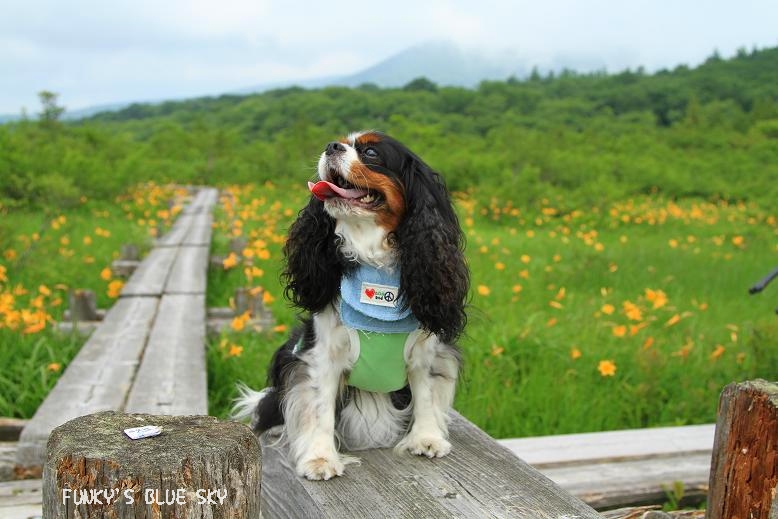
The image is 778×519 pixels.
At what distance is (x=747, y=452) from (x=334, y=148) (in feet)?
4.73

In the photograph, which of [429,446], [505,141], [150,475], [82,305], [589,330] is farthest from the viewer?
[505,141]

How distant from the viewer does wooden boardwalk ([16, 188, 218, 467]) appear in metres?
3.06

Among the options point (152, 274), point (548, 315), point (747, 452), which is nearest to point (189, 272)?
point (152, 274)

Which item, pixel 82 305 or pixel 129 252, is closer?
pixel 82 305

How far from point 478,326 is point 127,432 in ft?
11.8

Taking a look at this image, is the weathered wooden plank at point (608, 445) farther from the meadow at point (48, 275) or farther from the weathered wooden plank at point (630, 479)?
the meadow at point (48, 275)

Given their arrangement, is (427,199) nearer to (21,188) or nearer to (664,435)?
(664,435)

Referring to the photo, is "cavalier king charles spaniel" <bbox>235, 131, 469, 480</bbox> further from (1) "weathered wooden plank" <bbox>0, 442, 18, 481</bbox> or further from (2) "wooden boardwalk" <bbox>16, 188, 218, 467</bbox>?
(1) "weathered wooden plank" <bbox>0, 442, 18, 481</bbox>

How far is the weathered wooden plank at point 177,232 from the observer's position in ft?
24.5

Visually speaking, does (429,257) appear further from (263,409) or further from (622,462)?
(622,462)

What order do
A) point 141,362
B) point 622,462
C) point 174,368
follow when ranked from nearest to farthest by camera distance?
point 622,462
point 174,368
point 141,362

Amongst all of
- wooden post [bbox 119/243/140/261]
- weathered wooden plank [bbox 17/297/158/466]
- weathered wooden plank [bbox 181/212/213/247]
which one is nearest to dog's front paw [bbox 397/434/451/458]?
weathered wooden plank [bbox 17/297/158/466]

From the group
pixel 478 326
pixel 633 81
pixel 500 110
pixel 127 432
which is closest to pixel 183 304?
pixel 478 326

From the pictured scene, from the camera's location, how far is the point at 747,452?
2057mm
